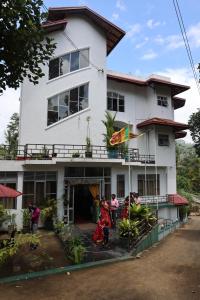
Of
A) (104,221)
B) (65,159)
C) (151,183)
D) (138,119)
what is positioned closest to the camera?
(104,221)

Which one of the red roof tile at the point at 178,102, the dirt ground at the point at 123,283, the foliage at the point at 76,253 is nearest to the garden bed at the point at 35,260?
the foliage at the point at 76,253

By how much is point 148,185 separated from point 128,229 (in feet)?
34.1

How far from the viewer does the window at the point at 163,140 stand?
24.4m

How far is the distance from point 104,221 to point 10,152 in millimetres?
9715

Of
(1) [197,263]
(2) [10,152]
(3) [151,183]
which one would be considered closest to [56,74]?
(2) [10,152]

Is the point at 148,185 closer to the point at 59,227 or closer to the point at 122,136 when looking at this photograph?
the point at 122,136

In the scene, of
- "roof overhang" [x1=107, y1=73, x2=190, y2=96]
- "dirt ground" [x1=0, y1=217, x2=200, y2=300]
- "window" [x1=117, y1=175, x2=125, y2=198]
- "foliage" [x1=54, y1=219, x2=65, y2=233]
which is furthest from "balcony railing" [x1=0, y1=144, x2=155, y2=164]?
"dirt ground" [x1=0, y1=217, x2=200, y2=300]

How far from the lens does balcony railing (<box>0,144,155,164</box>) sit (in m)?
18.2

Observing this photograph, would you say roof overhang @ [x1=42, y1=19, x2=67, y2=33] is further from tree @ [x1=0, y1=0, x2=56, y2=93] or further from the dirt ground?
the dirt ground

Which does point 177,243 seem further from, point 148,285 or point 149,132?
point 149,132

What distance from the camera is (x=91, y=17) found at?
22781 millimetres

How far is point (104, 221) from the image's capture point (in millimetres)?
13453

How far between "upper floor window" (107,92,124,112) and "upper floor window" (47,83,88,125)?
2.90 m

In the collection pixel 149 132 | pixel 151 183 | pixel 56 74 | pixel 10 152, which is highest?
pixel 56 74
